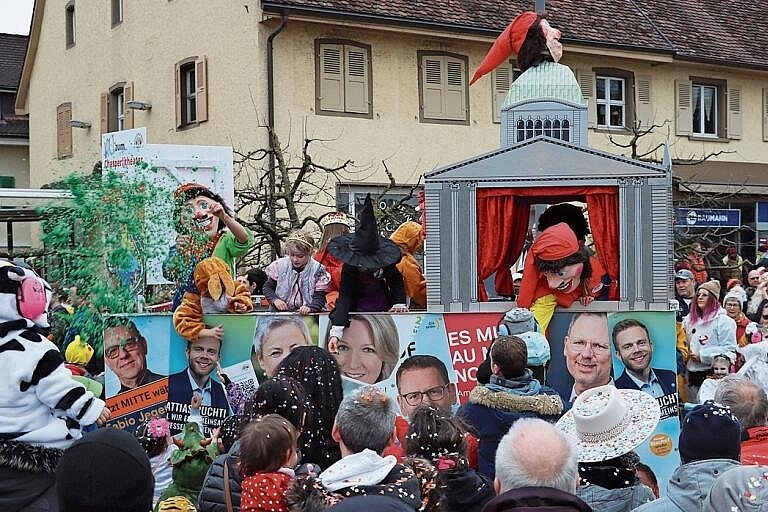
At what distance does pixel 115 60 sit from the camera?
84.3ft

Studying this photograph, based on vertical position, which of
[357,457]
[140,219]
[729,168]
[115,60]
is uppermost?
[115,60]

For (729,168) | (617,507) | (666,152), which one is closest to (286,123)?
(729,168)

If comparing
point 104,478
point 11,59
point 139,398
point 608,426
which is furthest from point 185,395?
point 11,59

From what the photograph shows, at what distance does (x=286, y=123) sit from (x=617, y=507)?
661 inches

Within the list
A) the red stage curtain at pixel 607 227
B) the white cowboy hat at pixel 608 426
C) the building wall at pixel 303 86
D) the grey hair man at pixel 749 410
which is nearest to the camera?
the white cowboy hat at pixel 608 426

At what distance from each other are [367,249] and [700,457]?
3898mm

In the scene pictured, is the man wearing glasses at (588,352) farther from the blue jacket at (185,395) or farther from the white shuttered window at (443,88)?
the white shuttered window at (443,88)

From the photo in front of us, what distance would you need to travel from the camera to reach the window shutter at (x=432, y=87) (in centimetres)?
2200

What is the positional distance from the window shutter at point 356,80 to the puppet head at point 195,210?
13.2m

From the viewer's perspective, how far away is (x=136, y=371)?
7.99 meters

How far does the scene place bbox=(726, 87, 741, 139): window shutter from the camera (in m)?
25.5

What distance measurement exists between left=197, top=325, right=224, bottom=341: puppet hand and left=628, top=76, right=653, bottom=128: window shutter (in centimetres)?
1783

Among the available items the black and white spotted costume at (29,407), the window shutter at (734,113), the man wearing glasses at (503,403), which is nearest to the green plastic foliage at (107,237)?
the black and white spotted costume at (29,407)

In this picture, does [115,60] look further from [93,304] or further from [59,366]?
[59,366]
